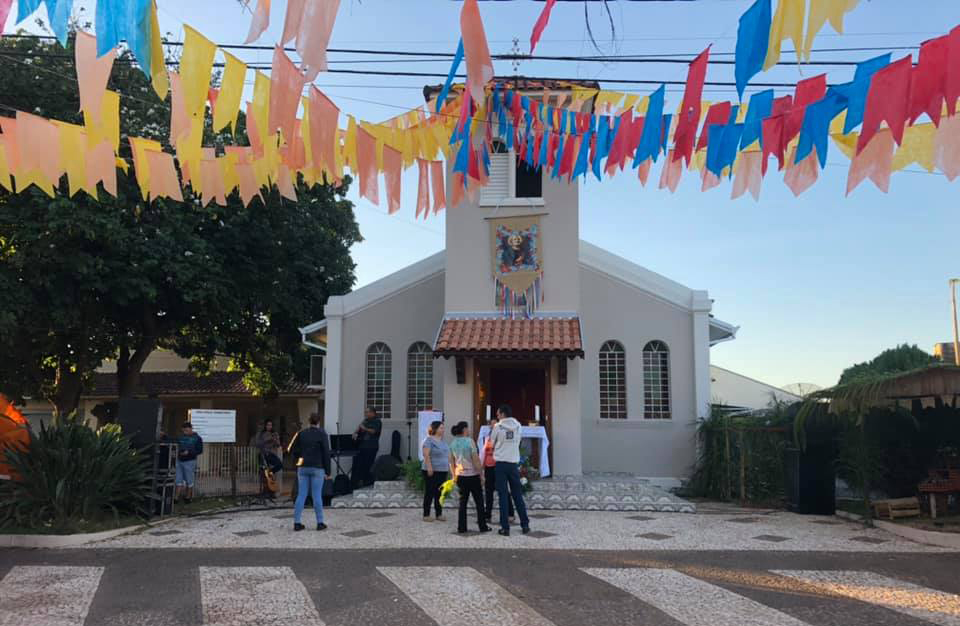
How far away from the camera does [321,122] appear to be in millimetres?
6898

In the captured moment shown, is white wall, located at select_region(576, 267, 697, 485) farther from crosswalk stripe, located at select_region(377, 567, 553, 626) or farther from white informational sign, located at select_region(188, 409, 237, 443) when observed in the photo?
crosswalk stripe, located at select_region(377, 567, 553, 626)

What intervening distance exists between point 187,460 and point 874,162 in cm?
1187

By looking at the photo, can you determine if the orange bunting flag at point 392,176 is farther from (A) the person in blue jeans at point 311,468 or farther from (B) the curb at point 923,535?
(B) the curb at point 923,535

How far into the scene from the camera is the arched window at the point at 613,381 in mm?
16766

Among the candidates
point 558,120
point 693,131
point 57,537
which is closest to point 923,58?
point 693,131

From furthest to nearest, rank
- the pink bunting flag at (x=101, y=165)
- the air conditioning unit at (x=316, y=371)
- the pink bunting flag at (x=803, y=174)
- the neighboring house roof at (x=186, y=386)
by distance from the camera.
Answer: the neighboring house roof at (x=186, y=386) < the air conditioning unit at (x=316, y=371) < the pink bunting flag at (x=803, y=174) < the pink bunting flag at (x=101, y=165)

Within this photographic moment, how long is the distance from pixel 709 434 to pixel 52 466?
473 inches

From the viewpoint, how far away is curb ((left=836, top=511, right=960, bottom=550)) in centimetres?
906

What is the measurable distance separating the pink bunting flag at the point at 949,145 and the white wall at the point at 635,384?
Result: 10656 millimetres

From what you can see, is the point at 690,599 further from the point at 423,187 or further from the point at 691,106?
the point at 423,187

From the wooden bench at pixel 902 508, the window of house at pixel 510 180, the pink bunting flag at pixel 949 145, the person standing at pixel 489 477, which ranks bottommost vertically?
the wooden bench at pixel 902 508

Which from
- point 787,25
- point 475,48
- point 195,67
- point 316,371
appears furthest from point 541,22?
point 316,371

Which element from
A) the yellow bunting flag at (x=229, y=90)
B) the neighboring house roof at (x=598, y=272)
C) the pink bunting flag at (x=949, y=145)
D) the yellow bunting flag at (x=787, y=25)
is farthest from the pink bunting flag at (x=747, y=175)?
the neighboring house roof at (x=598, y=272)

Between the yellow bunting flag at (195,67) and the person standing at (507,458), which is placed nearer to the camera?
the yellow bunting flag at (195,67)
